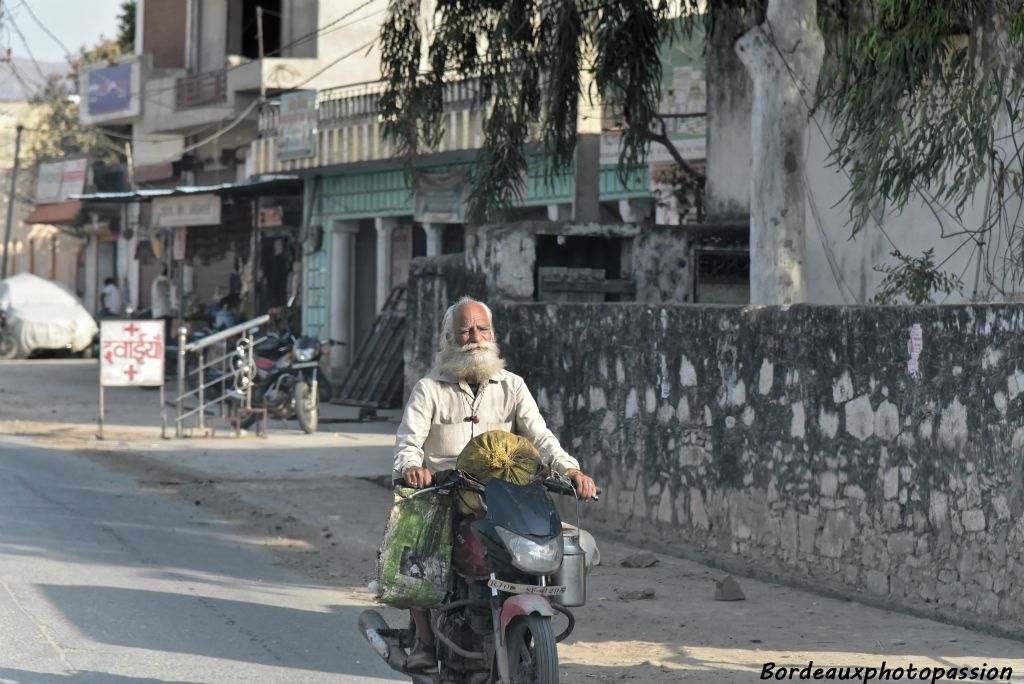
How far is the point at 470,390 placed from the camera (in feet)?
21.1

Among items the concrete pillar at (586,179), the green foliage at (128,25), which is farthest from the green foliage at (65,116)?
the concrete pillar at (586,179)

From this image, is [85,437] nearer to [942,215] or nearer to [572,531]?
[942,215]

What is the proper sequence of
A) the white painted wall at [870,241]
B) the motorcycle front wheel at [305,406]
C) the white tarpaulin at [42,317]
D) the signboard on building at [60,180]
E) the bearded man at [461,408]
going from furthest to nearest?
the signboard on building at [60,180] → the white tarpaulin at [42,317] → the motorcycle front wheel at [305,406] → the white painted wall at [870,241] → the bearded man at [461,408]

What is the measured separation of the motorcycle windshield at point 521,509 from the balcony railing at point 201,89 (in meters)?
28.6

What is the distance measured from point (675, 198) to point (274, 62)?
42.9ft

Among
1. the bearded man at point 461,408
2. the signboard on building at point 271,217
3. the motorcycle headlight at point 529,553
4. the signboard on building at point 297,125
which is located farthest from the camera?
the signboard on building at point 271,217

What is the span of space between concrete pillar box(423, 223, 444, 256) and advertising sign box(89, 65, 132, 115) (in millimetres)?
14270

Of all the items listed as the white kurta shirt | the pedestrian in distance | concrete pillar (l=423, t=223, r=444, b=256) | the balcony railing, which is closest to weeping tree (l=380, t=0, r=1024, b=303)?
the white kurta shirt

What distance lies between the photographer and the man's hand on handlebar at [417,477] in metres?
5.91

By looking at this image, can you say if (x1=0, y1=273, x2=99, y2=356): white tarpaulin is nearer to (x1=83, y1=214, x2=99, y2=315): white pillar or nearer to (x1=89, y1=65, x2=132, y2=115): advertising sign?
(x1=89, y1=65, x2=132, y2=115): advertising sign

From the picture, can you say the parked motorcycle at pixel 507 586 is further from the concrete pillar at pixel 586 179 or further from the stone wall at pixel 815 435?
the concrete pillar at pixel 586 179

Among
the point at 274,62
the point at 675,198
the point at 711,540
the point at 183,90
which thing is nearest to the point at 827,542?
the point at 711,540

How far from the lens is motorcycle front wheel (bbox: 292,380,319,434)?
18625mm

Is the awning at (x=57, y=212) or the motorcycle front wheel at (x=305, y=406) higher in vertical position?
the awning at (x=57, y=212)
